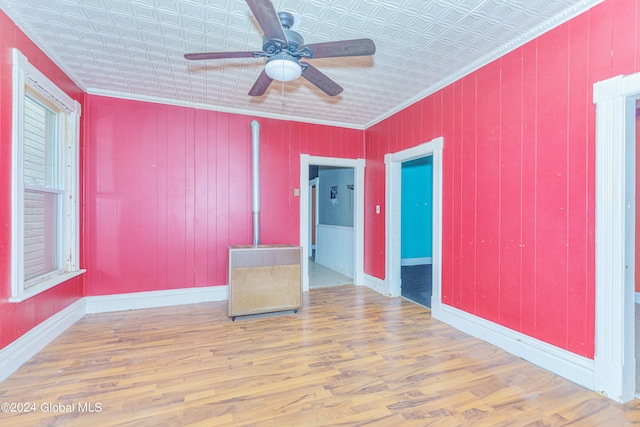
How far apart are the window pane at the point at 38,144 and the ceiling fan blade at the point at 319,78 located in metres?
2.42

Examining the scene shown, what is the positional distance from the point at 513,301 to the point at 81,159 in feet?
15.2

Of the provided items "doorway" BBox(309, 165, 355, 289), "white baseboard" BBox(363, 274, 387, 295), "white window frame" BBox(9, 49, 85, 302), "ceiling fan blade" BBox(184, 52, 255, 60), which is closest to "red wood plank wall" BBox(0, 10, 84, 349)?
"white window frame" BBox(9, 49, 85, 302)

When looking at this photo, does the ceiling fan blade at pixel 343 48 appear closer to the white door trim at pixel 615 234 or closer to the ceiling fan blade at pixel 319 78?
the ceiling fan blade at pixel 319 78

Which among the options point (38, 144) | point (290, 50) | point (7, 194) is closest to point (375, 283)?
point (290, 50)

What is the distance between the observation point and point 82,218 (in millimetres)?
3443

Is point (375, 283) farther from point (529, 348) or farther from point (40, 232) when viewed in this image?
point (40, 232)

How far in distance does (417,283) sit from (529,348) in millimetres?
2596

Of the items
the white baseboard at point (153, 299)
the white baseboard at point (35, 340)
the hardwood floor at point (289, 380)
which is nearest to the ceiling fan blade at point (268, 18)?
the hardwood floor at point (289, 380)

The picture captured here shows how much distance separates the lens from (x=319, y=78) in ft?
7.18

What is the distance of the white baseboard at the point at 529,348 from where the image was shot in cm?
204

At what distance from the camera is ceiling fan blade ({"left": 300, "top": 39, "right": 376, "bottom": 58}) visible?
5.87 ft

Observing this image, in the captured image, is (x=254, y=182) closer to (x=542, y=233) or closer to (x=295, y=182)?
(x=295, y=182)

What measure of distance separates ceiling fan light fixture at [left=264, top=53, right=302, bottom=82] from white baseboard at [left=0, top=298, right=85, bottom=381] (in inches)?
106

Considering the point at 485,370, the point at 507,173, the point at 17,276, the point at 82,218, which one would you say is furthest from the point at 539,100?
the point at 82,218
